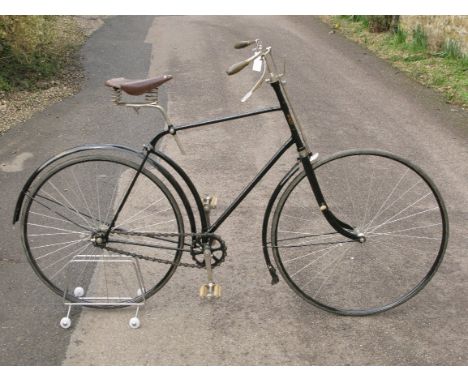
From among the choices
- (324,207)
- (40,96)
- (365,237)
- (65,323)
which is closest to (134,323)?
(65,323)

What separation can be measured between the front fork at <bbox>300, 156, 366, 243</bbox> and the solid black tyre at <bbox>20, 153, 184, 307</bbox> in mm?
796

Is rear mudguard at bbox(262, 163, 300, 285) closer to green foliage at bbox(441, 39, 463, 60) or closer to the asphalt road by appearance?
the asphalt road

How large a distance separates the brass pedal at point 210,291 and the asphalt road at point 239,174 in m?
0.14

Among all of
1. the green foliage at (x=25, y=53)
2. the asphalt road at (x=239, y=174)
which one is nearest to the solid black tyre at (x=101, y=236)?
the asphalt road at (x=239, y=174)

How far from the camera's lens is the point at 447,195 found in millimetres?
5379

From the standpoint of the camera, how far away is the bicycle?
11.3 feet

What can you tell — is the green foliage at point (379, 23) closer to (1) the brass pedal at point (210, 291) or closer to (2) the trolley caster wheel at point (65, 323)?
(1) the brass pedal at point (210, 291)

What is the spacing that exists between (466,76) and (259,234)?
5.11 meters

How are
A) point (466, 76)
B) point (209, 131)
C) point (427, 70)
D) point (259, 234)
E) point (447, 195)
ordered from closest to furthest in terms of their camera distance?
point (259, 234)
point (447, 195)
point (209, 131)
point (466, 76)
point (427, 70)

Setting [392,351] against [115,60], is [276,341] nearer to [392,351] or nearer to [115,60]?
[392,351]

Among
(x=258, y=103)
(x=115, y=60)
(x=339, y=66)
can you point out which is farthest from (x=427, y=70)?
(x=115, y=60)

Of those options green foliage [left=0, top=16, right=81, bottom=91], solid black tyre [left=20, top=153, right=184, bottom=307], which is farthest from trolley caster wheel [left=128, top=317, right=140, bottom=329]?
green foliage [left=0, top=16, right=81, bottom=91]

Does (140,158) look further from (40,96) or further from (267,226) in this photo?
(40,96)

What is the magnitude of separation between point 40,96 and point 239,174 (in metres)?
3.32
